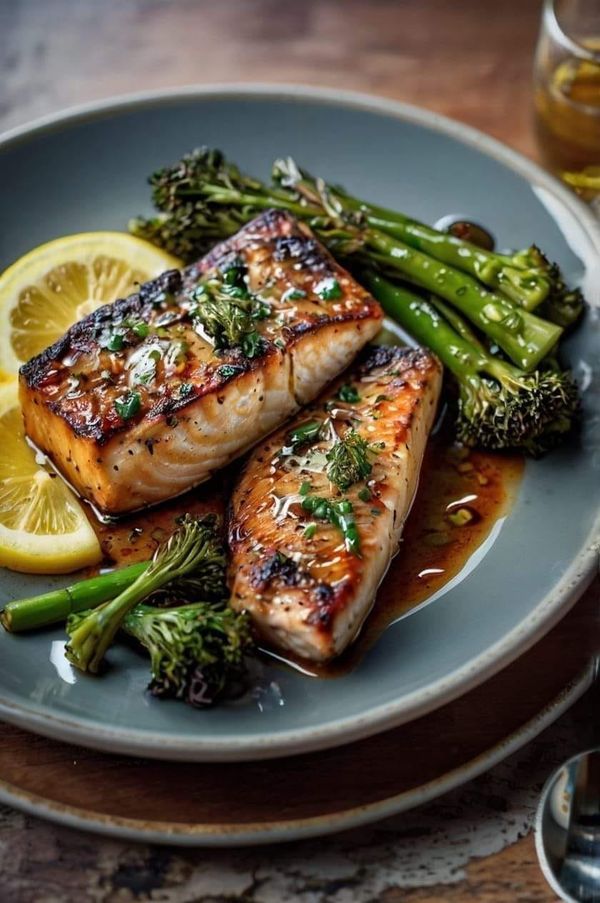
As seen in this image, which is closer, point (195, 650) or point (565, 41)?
point (195, 650)

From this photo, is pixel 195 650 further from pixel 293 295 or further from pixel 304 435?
pixel 293 295

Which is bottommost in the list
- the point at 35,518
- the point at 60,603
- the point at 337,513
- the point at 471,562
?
the point at 471,562

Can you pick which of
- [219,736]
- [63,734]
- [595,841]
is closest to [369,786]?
[219,736]

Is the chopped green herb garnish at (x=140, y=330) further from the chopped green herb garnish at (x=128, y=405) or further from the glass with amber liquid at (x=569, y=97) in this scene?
the glass with amber liquid at (x=569, y=97)

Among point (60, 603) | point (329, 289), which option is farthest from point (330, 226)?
point (60, 603)

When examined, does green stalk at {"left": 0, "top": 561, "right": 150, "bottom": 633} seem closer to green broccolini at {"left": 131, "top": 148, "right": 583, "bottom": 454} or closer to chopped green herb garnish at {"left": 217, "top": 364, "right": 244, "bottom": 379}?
chopped green herb garnish at {"left": 217, "top": 364, "right": 244, "bottom": 379}

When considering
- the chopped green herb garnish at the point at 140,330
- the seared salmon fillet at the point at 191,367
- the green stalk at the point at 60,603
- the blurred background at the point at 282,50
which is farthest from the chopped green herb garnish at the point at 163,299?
the blurred background at the point at 282,50

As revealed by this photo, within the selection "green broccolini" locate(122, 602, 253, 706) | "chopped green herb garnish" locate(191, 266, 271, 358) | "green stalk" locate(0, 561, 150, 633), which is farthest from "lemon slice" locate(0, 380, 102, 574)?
"chopped green herb garnish" locate(191, 266, 271, 358)
